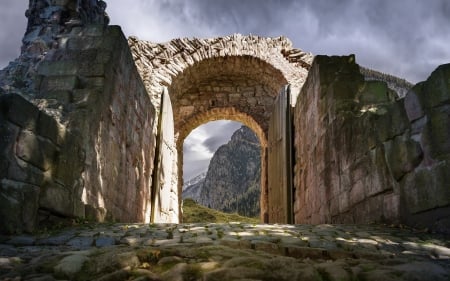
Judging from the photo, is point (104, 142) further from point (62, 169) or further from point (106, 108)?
point (62, 169)

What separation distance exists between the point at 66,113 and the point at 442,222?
357 centimetres

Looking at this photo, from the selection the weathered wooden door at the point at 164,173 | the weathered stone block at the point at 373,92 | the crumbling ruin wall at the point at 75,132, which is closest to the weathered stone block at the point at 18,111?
the crumbling ruin wall at the point at 75,132

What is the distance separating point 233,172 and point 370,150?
31095mm

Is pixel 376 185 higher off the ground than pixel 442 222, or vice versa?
pixel 376 185

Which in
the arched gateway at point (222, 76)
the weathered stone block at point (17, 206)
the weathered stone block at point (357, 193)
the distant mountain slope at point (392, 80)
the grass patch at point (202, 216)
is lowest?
the grass patch at point (202, 216)

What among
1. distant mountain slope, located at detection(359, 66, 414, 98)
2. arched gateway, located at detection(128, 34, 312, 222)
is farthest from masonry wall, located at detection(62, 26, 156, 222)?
distant mountain slope, located at detection(359, 66, 414, 98)

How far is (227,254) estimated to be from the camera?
2.29 meters

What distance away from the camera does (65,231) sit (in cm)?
327

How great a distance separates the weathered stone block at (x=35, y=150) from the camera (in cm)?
304

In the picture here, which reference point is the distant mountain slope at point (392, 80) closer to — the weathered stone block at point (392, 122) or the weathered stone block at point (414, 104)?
the weathered stone block at point (392, 122)

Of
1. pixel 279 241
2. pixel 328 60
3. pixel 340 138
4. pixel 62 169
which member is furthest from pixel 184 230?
pixel 328 60

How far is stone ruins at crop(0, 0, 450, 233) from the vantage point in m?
3.09

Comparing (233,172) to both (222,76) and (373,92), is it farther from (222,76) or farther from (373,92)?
(373,92)

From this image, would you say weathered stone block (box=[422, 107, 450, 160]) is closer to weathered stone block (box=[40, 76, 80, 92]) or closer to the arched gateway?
weathered stone block (box=[40, 76, 80, 92])
